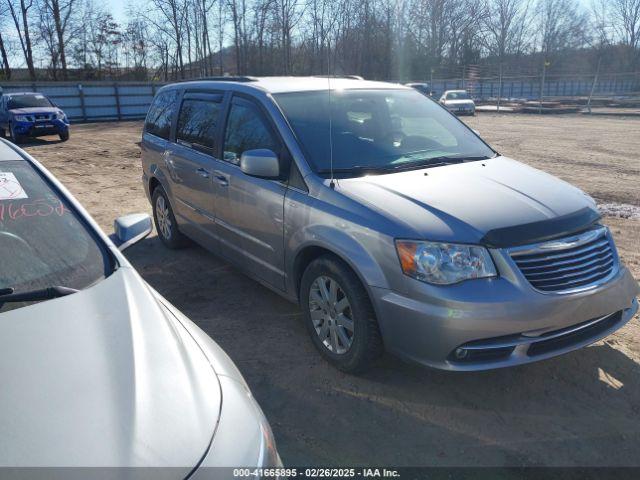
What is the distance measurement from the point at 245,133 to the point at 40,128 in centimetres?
1587

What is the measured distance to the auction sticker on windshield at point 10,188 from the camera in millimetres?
2594

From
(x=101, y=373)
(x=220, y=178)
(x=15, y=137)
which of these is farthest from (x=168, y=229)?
(x=15, y=137)

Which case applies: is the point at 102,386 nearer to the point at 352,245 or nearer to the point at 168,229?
the point at 352,245

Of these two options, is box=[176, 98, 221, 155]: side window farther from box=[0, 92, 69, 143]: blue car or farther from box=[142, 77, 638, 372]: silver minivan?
box=[0, 92, 69, 143]: blue car

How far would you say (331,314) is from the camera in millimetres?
3402

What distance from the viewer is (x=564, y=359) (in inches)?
138

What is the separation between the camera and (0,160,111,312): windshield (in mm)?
2238

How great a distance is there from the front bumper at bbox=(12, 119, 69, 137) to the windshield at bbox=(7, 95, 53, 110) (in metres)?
0.93

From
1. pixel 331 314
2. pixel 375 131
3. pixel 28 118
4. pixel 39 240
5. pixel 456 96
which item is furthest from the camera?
pixel 456 96

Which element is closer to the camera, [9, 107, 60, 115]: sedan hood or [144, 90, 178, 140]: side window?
[144, 90, 178, 140]: side window

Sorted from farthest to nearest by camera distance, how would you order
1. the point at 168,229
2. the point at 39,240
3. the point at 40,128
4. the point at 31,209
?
the point at 40,128
the point at 168,229
the point at 31,209
the point at 39,240

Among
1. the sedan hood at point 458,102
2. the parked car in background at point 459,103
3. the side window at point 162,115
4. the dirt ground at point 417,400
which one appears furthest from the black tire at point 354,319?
the sedan hood at point 458,102

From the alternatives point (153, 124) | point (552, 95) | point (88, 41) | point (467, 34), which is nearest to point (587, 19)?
point (467, 34)

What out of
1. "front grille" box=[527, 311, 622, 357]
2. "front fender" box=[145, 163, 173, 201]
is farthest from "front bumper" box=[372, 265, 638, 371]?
"front fender" box=[145, 163, 173, 201]
